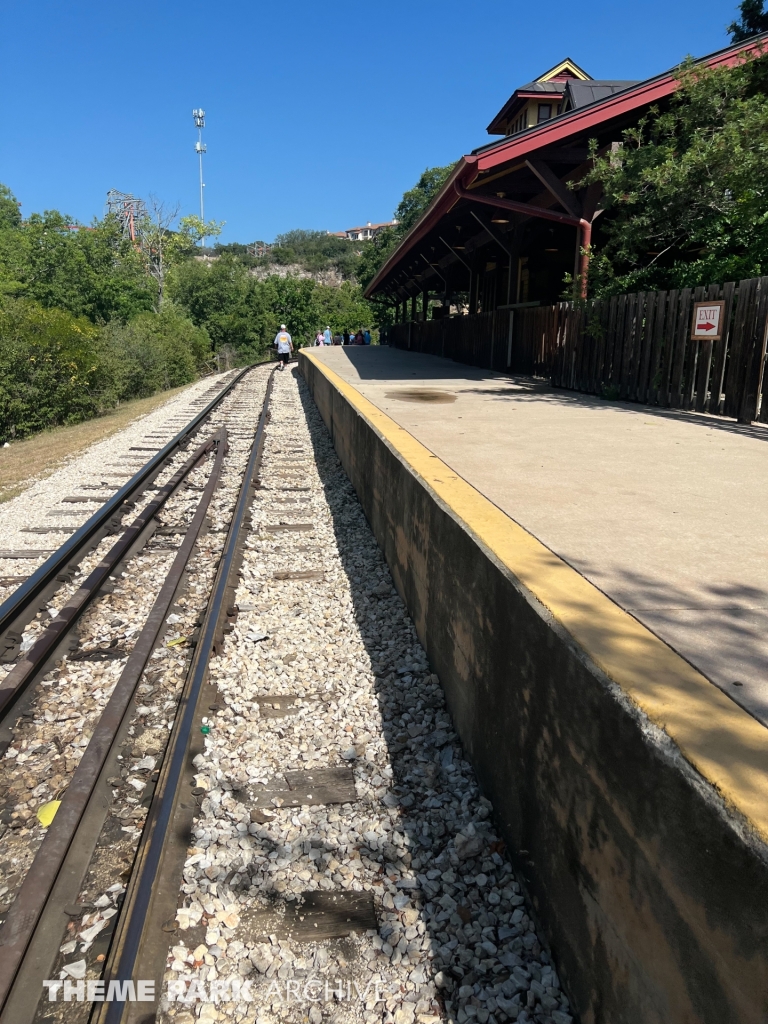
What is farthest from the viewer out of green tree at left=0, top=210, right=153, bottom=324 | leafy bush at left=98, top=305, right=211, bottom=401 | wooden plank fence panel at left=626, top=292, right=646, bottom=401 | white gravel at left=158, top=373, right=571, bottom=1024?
green tree at left=0, top=210, right=153, bottom=324

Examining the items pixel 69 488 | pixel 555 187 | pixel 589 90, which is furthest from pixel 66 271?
pixel 69 488

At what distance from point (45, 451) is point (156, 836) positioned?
1091cm

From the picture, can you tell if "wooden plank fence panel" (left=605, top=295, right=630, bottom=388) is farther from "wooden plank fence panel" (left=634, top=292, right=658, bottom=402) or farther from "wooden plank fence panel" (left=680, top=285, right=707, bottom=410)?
"wooden plank fence panel" (left=680, top=285, right=707, bottom=410)

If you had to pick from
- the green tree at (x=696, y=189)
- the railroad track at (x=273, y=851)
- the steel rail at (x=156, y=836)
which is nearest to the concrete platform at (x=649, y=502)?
the railroad track at (x=273, y=851)

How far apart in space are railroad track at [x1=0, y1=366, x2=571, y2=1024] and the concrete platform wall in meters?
0.23

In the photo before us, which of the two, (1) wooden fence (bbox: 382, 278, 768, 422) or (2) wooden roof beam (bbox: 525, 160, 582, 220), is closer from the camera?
(1) wooden fence (bbox: 382, 278, 768, 422)

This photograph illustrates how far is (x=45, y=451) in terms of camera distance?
39.7ft

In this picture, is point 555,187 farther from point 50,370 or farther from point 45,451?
point 50,370

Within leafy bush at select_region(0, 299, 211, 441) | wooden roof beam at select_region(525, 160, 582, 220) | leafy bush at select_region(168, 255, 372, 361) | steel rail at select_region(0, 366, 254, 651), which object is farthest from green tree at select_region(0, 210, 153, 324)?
steel rail at select_region(0, 366, 254, 651)

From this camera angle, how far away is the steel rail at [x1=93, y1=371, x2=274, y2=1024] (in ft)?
7.07

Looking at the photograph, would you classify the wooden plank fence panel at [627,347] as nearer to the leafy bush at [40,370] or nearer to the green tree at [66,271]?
the leafy bush at [40,370]

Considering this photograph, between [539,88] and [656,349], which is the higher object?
[539,88]

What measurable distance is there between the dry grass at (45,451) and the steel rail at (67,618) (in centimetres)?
258

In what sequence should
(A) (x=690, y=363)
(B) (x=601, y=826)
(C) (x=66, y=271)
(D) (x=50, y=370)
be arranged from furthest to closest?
(C) (x=66, y=271) → (D) (x=50, y=370) → (A) (x=690, y=363) → (B) (x=601, y=826)
